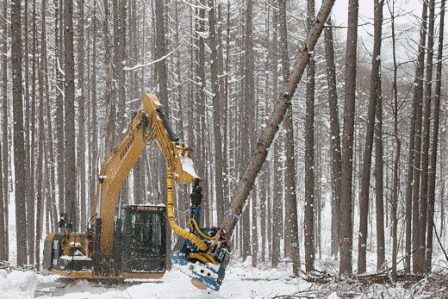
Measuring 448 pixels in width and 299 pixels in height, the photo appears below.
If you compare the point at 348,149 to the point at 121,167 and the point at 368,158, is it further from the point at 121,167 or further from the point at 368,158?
the point at 121,167

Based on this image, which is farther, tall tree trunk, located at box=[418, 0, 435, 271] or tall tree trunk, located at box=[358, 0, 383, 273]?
tall tree trunk, located at box=[418, 0, 435, 271]

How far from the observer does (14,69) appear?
41.1 ft

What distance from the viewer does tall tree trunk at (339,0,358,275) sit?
11148mm

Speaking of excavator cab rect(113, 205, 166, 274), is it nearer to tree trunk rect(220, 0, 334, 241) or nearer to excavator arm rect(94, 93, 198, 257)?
excavator arm rect(94, 93, 198, 257)

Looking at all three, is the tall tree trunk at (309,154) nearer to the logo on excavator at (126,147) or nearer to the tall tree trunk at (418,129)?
the tall tree trunk at (418,129)

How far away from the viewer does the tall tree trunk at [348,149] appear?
11148 millimetres

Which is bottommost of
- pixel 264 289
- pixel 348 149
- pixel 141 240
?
pixel 264 289

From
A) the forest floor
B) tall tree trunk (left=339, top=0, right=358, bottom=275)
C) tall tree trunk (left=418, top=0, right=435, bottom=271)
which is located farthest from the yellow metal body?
tall tree trunk (left=418, top=0, right=435, bottom=271)

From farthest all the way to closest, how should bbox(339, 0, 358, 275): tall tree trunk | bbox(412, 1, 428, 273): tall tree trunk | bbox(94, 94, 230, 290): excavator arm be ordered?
bbox(412, 1, 428, 273): tall tree trunk, bbox(339, 0, 358, 275): tall tree trunk, bbox(94, 94, 230, 290): excavator arm

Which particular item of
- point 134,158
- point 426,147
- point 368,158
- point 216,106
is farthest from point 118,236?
point 426,147

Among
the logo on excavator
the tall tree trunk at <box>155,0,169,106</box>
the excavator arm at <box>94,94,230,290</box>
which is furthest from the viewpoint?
the tall tree trunk at <box>155,0,169,106</box>

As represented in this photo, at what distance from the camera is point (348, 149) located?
11.3m

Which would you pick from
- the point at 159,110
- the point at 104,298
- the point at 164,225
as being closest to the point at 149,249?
the point at 164,225

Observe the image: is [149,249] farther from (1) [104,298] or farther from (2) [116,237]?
(1) [104,298]
